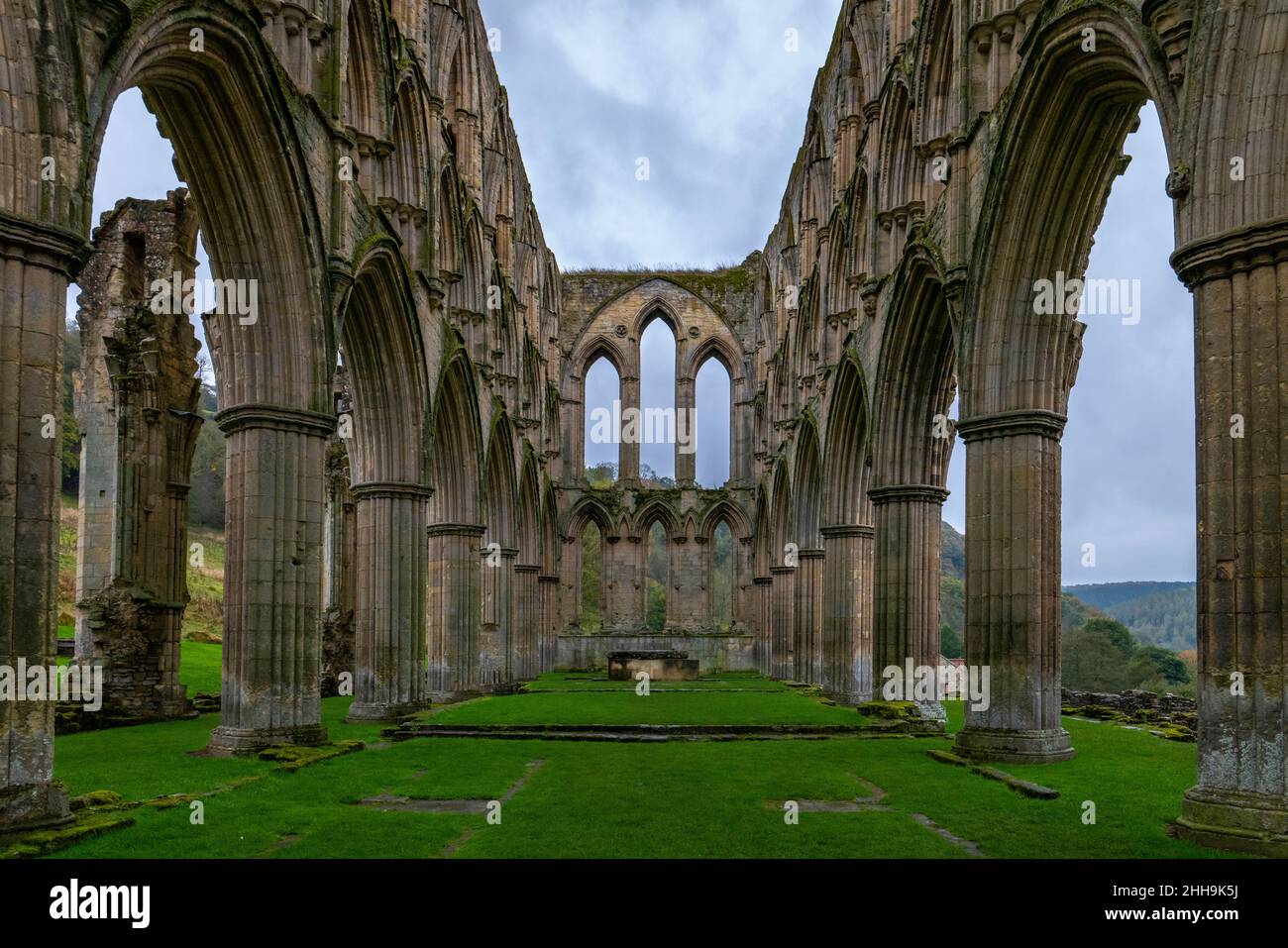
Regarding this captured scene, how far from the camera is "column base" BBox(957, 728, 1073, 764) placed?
12453mm

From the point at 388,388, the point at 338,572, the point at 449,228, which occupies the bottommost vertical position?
the point at 338,572

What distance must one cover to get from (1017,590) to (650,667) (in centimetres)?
2019

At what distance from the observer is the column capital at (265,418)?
1314 centimetres

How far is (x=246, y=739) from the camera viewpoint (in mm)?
12586

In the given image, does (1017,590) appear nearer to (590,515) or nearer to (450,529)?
(450,529)

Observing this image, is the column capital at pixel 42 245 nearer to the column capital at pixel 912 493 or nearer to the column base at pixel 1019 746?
the column base at pixel 1019 746

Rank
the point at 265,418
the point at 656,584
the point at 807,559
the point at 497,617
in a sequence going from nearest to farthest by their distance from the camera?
the point at 265,418 → the point at 497,617 → the point at 807,559 → the point at 656,584

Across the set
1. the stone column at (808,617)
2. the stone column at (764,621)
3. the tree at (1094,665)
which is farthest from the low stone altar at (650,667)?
the tree at (1094,665)

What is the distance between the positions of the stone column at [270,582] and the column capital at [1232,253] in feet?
33.2

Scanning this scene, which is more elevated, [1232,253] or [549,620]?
[1232,253]

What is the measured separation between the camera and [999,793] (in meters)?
10.2

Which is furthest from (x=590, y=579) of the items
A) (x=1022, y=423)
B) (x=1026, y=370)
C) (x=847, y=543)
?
(x=1022, y=423)
